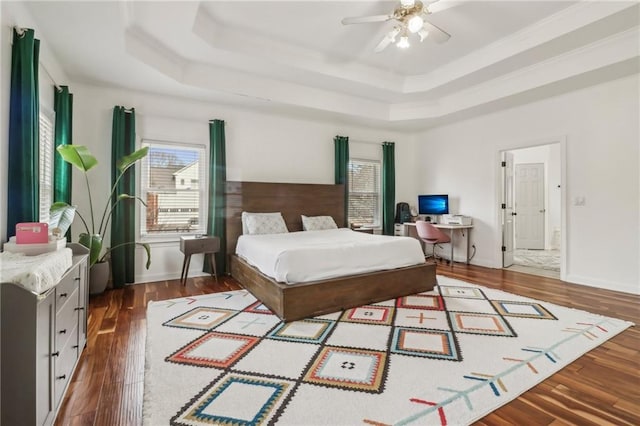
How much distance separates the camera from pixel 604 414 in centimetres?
161

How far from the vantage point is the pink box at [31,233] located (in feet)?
6.02

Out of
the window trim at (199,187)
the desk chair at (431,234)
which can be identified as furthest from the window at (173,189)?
the desk chair at (431,234)

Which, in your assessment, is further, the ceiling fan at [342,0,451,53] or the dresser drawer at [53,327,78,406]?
the ceiling fan at [342,0,451,53]

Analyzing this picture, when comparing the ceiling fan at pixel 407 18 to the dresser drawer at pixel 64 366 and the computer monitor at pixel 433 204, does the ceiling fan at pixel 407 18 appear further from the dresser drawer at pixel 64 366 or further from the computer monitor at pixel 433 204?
the computer monitor at pixel 433 204

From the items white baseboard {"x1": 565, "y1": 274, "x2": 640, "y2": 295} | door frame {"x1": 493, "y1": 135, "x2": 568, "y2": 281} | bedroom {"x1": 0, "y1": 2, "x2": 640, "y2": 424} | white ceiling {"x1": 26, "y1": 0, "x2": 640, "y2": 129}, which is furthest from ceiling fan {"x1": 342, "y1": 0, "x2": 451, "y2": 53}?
white baseboard {"x1": 565, "y1": 274, "x2": 640, "y2": 295}

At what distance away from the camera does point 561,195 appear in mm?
4406

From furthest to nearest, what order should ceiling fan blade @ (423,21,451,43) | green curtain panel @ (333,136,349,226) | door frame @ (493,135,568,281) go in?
green curtain panel @ (333,136,349,226), door frame @ (493,135,568,281), ceiling fan blade @ (423,21,451,43)

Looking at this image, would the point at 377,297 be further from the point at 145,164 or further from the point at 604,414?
the point at 145,164

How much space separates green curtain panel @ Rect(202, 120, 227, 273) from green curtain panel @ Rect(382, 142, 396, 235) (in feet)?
10.5

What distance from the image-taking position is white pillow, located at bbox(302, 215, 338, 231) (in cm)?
493

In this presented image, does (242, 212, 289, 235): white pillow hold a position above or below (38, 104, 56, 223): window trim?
below

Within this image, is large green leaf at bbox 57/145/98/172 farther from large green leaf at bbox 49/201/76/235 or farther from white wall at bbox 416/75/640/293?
white wall at bbox 416/75/640/293

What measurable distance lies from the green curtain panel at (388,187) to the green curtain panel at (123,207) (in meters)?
4.38

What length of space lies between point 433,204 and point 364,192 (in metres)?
1.39
